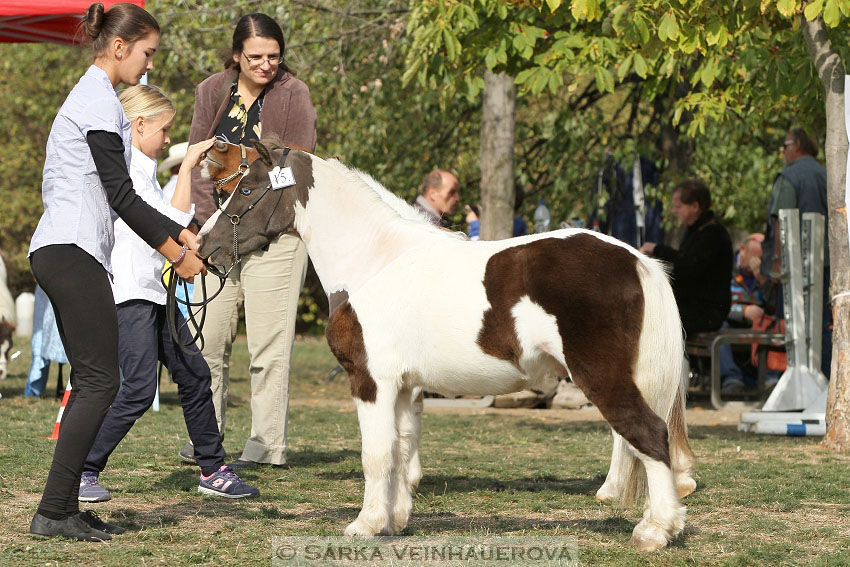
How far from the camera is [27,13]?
29.9 ft

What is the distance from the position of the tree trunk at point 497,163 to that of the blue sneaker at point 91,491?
7479 millimetres

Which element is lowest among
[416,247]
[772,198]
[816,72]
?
[416,247]

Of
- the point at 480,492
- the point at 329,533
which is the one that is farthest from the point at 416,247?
the point at 480,492

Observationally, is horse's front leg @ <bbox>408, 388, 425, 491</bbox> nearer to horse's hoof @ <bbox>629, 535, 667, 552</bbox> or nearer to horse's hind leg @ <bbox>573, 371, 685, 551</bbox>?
horse's hind leg @ <bbox>573, 371, 685, 551</bbox>

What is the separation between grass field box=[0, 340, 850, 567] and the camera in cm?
461

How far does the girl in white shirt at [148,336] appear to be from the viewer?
5699 mm

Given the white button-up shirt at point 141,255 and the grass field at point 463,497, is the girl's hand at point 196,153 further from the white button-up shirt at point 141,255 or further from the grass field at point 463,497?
the grass field at point 463,497

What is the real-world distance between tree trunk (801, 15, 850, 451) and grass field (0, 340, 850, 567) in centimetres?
39

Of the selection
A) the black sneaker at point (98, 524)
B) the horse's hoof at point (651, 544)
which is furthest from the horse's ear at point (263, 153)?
the horse's hoof at point (651, 544)

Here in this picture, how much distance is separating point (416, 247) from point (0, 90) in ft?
81.3

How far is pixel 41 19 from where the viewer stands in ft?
33.0

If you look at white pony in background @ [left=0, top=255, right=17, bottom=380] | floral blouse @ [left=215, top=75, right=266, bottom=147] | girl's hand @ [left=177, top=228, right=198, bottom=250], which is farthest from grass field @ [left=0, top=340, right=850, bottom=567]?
white pony in background @ [left=0, top=255, right=17, bottom=380]

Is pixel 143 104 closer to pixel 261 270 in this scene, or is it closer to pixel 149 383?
pixel 261 270

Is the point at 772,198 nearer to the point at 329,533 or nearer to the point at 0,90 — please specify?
the point at 329,533
